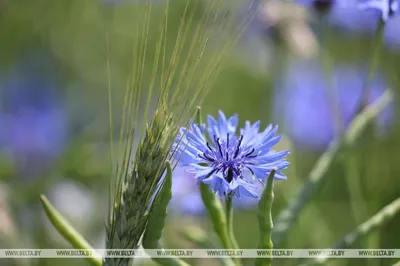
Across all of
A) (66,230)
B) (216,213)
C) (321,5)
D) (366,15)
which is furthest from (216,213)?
(366,15)

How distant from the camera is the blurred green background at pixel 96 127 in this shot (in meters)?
1.04

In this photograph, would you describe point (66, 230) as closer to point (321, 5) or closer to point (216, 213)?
point (216, 213)

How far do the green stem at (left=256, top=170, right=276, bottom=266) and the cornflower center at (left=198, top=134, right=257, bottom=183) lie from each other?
1.6 inches

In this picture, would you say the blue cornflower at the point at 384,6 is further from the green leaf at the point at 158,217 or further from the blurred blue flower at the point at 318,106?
the blurred blue flower at the point at 318,106

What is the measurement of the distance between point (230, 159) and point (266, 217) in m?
0.06

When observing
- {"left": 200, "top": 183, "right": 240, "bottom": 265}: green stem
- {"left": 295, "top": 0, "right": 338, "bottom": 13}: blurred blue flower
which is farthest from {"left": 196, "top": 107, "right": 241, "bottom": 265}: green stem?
{"left": 295, "top": 0, "right": 338, "bottom": 13}: blurred blue flower

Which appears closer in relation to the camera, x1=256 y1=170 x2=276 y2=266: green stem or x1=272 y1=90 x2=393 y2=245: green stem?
x1=256 y1=170 x2=276 y2=266: green stem

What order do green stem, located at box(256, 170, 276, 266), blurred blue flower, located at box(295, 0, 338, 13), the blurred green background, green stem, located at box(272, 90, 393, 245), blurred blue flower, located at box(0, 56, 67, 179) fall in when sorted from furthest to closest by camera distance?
blurred blue flower, located at box(0, 56, 67, 179) → the blurred green background → blurred blue flower, located at box(295, 0, 338, 13) → green stem, located at box(272, 90, 393, 245) → green stem, located at box(256, 170, 276, 266)

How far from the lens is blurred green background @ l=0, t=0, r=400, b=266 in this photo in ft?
3.40

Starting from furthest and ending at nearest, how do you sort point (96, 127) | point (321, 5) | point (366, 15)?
point (96, 127) → point (366, 15) → point (321, 5)

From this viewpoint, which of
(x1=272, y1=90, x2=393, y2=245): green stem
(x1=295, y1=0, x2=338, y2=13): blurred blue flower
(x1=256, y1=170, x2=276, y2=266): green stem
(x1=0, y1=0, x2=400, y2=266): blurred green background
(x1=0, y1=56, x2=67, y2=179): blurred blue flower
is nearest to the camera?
(x1=256, y1=170, x2=276, y2=266): green stem

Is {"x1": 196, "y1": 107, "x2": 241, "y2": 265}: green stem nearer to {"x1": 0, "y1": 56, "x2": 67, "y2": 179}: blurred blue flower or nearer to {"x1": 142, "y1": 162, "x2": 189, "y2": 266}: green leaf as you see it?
{"x1": 142, "y1": 162, "x2": 189, "y2": 266}: green leaf

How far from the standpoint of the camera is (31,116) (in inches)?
56.4

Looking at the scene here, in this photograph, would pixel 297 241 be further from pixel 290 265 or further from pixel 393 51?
pixel 393 51
